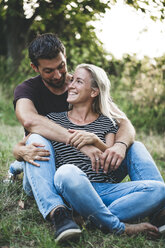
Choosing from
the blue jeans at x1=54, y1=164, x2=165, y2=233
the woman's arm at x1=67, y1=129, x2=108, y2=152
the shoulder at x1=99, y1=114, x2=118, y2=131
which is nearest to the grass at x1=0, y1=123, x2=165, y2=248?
the blue jeans at x1=54, y1=164, x2=165, y2=233

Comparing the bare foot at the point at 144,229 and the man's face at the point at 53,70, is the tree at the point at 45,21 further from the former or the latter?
the bare foot at the point at 144,229

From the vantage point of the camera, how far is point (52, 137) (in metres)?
2.66

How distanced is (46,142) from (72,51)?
4.56m

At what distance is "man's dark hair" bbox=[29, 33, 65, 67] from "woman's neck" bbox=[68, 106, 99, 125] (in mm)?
664

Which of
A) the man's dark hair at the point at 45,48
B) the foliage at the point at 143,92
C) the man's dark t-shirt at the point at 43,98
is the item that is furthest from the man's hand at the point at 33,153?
the foliage at the point at 143,92

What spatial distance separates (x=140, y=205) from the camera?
2322 millimetres

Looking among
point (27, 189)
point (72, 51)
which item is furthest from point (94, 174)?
point (72, 51)

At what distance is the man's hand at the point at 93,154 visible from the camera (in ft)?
8.22

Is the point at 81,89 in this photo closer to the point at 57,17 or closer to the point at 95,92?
the point at 95,92

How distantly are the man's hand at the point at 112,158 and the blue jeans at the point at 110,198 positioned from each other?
0.54 ft

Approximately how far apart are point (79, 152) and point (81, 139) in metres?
0.19

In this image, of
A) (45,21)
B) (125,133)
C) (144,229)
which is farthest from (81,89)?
(45,21)

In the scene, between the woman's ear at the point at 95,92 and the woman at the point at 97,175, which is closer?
the woman at the point at 97,175

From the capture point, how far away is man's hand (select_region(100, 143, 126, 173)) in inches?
99.6
